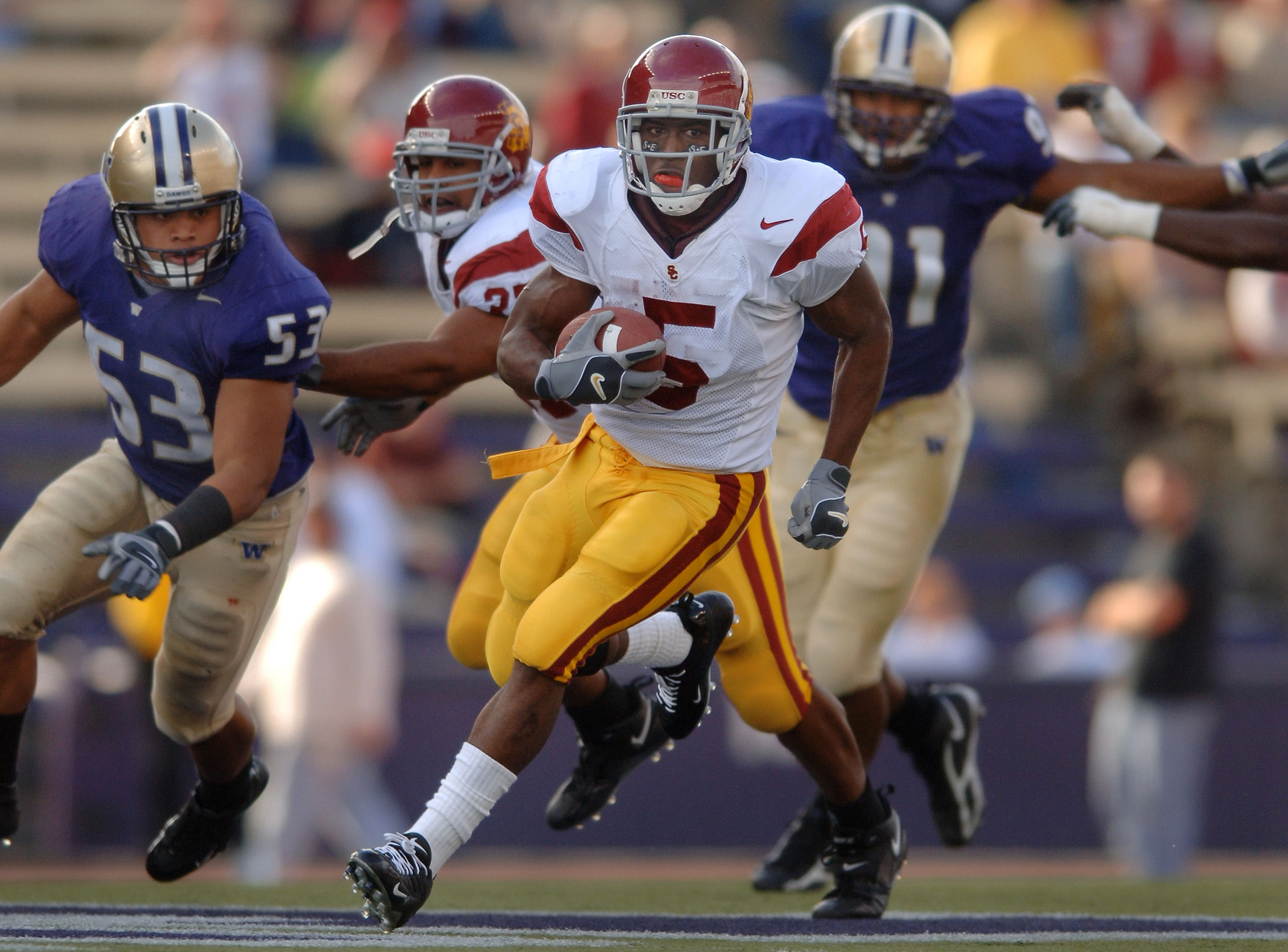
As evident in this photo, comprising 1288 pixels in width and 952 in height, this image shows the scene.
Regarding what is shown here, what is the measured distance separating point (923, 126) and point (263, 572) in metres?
2.00

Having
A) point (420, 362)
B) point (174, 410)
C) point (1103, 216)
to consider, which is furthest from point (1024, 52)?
point (174, 410)

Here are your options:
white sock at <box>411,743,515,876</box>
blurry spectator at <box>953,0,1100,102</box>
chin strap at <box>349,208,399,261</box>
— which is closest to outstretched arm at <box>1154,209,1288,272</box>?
chin strap at <box>349,208,399,261</box>

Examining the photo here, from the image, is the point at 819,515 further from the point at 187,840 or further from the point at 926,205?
the point at 187,840

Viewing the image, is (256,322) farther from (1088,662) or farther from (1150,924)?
(1088,662)

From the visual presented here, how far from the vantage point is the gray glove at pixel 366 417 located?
449cm

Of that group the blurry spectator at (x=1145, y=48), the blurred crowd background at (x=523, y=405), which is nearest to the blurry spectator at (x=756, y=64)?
the blurred crowd background at (x=523, y=405)

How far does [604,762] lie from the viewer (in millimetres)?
4598

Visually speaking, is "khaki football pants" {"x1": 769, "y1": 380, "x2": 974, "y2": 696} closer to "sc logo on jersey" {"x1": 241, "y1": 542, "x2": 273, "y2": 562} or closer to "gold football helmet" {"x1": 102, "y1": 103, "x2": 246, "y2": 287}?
"sc logo on jersey" {"x1": 241, "y1": 542, "x2": 273, "y2": 562}

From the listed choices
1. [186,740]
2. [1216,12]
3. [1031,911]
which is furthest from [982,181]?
[1216,12]

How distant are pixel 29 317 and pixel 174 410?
1.34ft

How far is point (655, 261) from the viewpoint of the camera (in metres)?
3.74

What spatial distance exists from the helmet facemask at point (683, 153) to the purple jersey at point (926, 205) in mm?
906

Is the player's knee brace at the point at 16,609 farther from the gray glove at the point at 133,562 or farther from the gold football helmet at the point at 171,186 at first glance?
the gold football helmet at the point at 171,186

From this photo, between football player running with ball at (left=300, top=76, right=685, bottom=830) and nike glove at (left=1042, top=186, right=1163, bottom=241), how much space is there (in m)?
1.34
